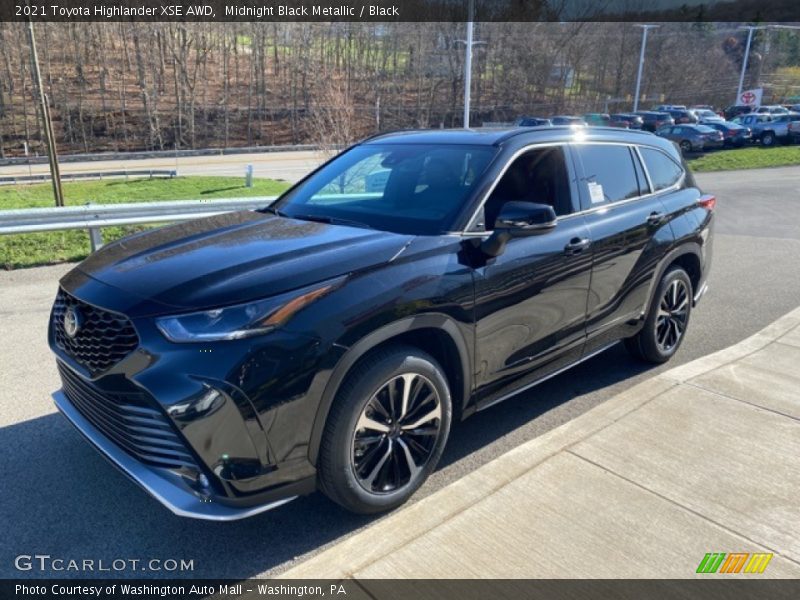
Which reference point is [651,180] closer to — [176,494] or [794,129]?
[176,494]

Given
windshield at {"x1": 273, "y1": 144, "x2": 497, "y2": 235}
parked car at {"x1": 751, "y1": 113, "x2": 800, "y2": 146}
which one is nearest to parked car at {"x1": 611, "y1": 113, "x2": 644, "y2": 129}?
parked car at {"x1": 751, "y1": 113, "x2": 800, "y2": 146}

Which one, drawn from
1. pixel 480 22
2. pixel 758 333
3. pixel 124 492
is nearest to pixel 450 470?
pixel 124 492

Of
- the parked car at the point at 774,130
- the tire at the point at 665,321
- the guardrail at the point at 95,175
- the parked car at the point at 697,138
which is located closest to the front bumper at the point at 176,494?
the tire at the point at 665,321

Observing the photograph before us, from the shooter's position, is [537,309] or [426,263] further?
[537,309]

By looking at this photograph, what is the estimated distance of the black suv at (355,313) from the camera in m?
2.48

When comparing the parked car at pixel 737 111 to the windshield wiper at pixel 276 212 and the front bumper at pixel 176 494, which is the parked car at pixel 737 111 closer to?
the windshield wiper at pixel 276 212

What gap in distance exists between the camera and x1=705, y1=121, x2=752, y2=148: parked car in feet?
107

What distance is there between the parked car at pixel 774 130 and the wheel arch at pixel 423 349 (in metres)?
38.1

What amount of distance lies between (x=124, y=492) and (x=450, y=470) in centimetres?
177

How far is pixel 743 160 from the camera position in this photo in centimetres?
2638

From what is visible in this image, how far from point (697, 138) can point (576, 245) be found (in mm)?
30935

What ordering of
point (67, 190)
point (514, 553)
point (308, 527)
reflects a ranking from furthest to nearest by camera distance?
point (67, 190) < point (308, 527) < point (514, 553)

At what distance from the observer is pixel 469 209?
3.35 m

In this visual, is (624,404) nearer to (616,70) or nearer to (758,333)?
(758,333)
